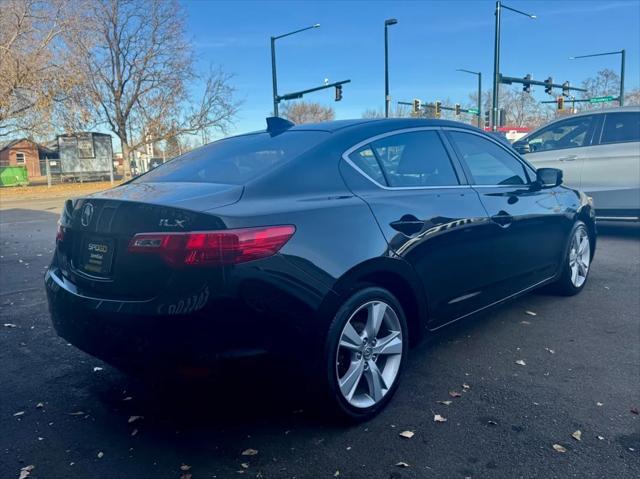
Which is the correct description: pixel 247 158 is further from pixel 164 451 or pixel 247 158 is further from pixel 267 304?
pixel 164 451

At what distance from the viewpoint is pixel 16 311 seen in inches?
202

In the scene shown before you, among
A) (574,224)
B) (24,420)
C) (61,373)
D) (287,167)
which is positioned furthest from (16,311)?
(574,224)

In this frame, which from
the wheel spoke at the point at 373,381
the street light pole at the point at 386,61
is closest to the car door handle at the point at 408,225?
the wheel spoke at the point at 373,381

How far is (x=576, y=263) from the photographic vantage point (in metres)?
5.33

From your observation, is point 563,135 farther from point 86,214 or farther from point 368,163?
point 86,214

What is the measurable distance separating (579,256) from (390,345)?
3.16 metres

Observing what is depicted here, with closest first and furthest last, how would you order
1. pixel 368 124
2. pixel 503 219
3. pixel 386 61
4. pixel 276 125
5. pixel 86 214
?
pixel 86 214
pixel 368 124
pixel 276 125
pixel 503 219
pixel 386 61

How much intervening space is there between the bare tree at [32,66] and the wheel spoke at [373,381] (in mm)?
27762

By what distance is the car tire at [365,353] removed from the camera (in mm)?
2777

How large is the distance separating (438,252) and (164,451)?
1936 millimetres

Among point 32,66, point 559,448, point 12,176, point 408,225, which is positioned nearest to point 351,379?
point 408,225

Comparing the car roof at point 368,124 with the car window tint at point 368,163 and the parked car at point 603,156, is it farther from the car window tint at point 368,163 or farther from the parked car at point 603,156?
the parked car at point 603,156

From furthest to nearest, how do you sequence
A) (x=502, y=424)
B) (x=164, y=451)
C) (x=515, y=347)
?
1. (x=515, y=347)
2. (x=502, y=424)
3. (x=164, y=451)

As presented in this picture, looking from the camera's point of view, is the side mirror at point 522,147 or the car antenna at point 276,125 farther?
the side mirror at point 522,147
